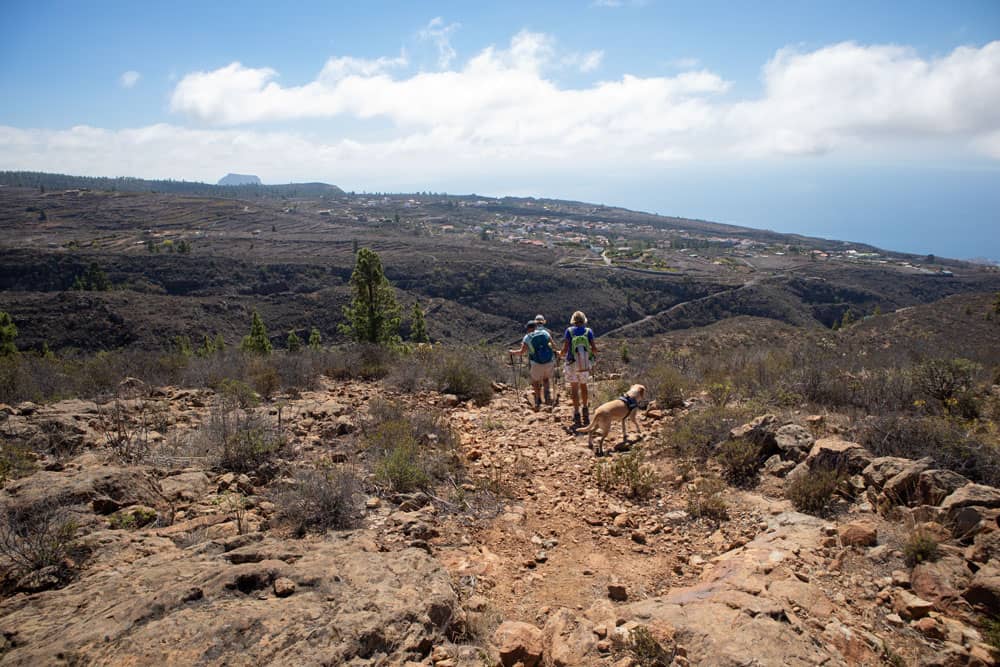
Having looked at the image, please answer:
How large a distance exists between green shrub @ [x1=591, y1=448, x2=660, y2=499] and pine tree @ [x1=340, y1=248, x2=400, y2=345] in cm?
1565

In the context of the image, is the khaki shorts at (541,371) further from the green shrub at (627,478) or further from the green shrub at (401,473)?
the green shrub at (401,473)

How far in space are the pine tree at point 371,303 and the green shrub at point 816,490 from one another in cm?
1731

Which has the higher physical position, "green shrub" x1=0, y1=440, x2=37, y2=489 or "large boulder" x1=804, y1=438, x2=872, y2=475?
"large boulder" x1=804, y1=438, x2=872, y2=475

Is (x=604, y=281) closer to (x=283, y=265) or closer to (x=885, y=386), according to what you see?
(x=283, y=265)

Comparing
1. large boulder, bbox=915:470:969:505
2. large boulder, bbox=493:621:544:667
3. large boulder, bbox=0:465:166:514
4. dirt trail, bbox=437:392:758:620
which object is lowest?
dirt trail, bbox=437:392:758:620

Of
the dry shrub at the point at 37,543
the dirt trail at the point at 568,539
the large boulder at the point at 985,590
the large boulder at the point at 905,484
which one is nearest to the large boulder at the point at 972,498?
the large boulder at the point at 905,484

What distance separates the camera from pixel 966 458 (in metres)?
4.31

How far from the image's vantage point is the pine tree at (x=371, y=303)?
1998 centimetres

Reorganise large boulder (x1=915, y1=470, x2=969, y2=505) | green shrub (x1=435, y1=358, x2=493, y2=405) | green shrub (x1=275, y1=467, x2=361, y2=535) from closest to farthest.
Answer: large boulder (x1=915, y1=470, x2=969, y2=505), green shrub (x1=275, y1=467, x2=361, y2=535), green shrub (x1=435, y1=358, x2=493, y2=405)

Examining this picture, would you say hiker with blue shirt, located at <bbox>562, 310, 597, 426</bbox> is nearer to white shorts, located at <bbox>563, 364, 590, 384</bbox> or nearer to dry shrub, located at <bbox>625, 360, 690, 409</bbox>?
white shorts, located at <bbox>563, 364, 590, 384</bbox>

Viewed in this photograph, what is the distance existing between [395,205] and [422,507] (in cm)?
19321

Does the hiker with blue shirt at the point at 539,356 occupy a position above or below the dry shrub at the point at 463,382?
above

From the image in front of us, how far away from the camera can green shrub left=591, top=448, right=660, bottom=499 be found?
5207mm

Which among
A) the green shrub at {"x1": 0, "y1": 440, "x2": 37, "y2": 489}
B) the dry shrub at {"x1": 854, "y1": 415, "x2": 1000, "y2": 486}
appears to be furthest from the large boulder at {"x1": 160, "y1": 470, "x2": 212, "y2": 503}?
the dry shrub at {"x1": 854, "y1": 415, "x2": 1000, "y2": 486}
